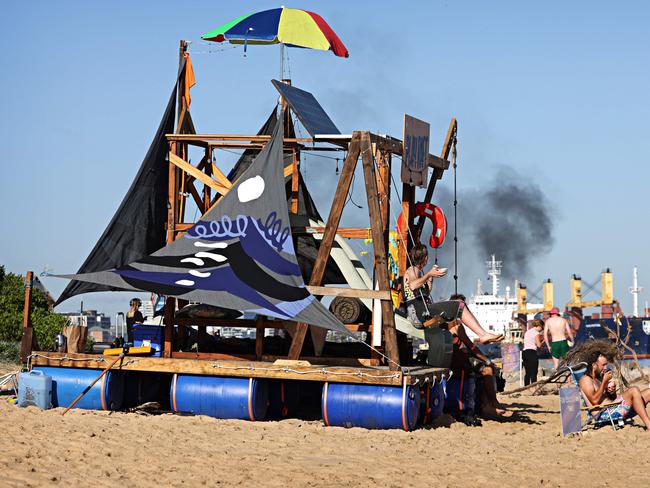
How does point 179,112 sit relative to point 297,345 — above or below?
above

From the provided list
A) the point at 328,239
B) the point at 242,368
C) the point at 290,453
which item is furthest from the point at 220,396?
the point at 290,453

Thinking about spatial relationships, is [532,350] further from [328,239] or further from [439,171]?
[328,239]

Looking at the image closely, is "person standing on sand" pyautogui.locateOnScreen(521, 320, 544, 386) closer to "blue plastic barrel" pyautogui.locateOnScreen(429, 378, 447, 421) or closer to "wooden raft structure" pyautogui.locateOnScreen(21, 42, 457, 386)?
"wooden raft structure" pyautogui.locateOnScreen(21, 42, 457, 386)

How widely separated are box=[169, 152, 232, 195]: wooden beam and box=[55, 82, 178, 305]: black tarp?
30.6 inches

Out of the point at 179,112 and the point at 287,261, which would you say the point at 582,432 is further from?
the point at 179,112

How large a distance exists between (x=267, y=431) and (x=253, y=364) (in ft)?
3.65

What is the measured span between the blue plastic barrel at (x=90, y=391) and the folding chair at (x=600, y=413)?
17.5 ft

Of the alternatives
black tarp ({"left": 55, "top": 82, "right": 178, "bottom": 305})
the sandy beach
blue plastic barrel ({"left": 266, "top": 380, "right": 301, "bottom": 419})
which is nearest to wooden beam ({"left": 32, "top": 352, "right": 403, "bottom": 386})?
blue plastic barrel ({"left": 266, "top": 380, "right": 301, "bottom": 419})

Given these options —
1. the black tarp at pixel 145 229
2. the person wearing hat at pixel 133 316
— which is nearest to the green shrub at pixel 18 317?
the person wearing hat at pixel 133 316

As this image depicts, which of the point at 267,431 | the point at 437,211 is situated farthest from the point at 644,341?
the point at 267,431

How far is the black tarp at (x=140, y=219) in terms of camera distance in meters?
13.6

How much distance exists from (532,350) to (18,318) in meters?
11.0

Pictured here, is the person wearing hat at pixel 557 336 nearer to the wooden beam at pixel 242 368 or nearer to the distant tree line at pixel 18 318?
the wooden beam at pixel 242 368

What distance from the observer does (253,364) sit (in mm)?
11672
